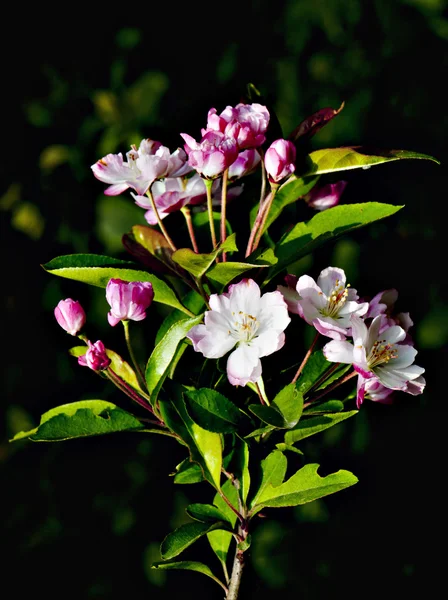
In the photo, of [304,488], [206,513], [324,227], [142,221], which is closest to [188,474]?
[206,513]

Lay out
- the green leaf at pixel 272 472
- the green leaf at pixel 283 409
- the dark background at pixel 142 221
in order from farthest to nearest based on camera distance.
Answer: the dark background at pixel 142 221 → the green leaf at pixel 272 472 → the green leaf at pixel 283 409

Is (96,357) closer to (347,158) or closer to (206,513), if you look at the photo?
(206,513)

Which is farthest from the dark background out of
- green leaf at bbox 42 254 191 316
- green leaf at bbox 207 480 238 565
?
green leaf at bbox 42 254 191 316

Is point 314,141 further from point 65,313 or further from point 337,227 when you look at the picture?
point 65,313

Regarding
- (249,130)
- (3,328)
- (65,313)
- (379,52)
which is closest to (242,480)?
(65,313)

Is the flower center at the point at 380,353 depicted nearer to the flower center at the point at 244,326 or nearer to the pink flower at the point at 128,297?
the flower center at the point at 244,326

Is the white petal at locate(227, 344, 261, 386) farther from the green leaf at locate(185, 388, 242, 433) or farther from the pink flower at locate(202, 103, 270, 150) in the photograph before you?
the pink flower at locate(202, 103, 270, 150)

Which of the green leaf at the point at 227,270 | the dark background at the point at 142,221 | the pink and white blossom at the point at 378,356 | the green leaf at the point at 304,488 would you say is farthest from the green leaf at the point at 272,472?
the dark background at the point at 142,221
